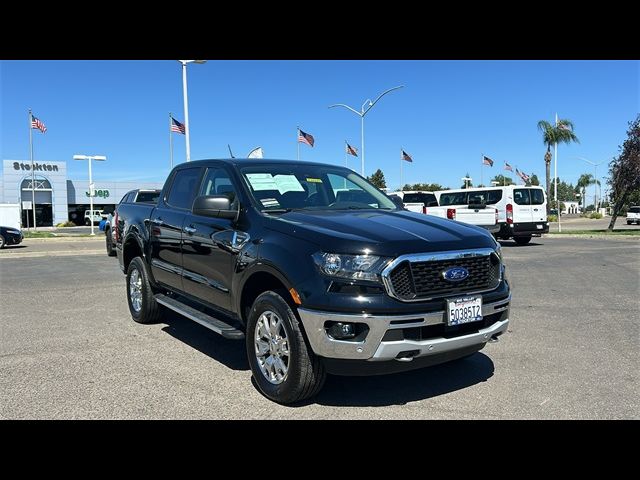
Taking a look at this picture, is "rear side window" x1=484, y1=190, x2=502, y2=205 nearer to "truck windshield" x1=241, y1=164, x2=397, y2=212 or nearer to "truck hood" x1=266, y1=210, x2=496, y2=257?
"truck windshield" x1=241, y1=164, x2=397, y2=212

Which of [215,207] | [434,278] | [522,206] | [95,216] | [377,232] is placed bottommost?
[434,278]

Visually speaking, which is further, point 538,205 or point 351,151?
point 351,151

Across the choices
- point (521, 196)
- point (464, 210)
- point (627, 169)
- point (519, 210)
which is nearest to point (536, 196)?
point (521, 196)

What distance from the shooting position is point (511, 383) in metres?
4.37

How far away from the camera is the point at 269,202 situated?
15.0ft

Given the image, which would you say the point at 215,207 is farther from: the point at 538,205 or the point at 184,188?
the point at 538,205

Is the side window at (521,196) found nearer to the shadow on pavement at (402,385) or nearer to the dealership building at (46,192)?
the shadow on pavement at (402,385)

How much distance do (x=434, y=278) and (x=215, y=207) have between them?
1.88 meters

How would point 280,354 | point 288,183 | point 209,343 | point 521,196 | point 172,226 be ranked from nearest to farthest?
point 280,354 → point 288,183 → point 172,226 → point 209,343 → point 521,196

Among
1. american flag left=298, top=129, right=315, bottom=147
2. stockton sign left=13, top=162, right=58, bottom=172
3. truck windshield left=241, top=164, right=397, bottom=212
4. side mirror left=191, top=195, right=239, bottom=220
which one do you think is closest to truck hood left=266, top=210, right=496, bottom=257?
truck windshield left=241, top=164, right=397, bottom=212

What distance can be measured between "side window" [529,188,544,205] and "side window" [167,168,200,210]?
16.9m

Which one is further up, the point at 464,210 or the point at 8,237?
the point at 464,210
